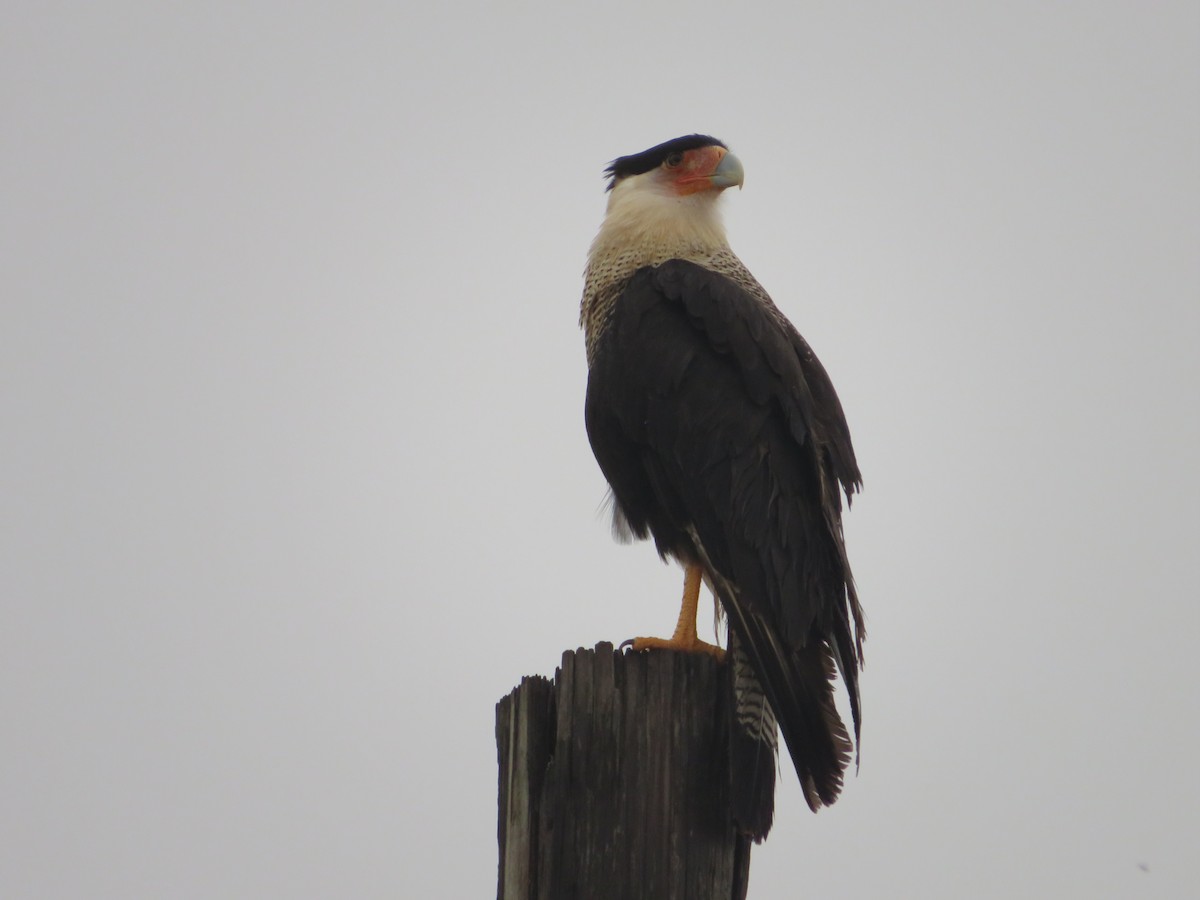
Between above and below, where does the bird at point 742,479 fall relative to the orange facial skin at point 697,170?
below

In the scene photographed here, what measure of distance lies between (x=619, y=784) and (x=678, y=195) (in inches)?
122

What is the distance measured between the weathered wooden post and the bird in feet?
0.38

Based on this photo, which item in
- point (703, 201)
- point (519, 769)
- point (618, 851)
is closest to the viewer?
point (618, 851)

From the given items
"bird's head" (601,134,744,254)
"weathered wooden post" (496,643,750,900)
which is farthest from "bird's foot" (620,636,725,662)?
"bird's head" (601,134,744,254)

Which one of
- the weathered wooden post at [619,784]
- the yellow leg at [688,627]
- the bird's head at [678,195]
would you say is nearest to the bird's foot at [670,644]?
the yellow leg at [688,627]

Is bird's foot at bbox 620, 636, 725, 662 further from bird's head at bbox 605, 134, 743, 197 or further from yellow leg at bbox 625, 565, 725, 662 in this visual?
bird's head at bbox 605, 134, 743, 197

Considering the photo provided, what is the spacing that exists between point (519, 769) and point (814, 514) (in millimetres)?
1357

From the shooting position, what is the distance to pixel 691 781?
99.3 inches

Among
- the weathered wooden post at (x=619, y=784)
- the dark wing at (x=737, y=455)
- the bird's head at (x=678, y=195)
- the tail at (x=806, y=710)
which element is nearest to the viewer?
the weathered wooden post at (x=619, y=784)

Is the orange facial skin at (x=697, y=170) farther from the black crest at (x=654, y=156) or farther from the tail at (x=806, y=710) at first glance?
the tail at (x=806, y=710)

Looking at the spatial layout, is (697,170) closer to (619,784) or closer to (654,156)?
(654,156)

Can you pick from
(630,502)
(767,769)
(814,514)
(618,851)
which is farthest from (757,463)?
(618,851)

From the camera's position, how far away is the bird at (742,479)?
9.45 ft

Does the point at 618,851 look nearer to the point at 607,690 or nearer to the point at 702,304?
the point at 607,690
